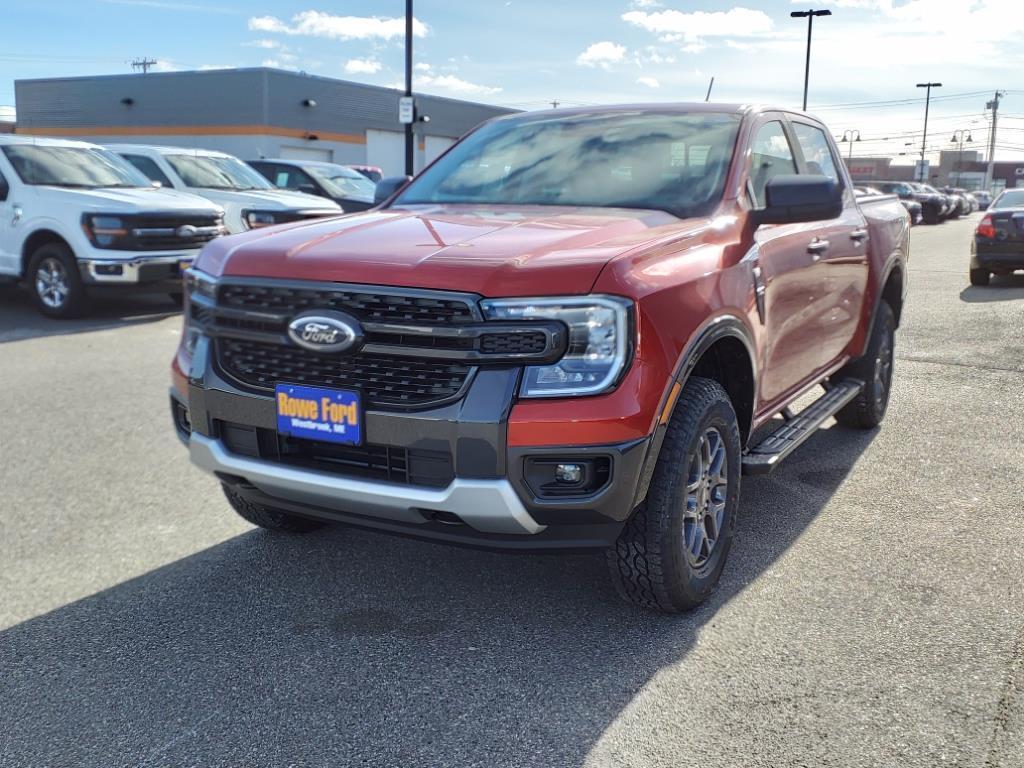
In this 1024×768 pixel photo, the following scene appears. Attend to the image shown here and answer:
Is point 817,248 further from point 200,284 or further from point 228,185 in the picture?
point 228,185

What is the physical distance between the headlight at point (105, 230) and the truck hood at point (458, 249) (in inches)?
280

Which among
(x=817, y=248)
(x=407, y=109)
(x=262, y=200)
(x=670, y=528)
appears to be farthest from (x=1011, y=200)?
(x=670, y=528)

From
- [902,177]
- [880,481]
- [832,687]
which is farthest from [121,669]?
[902,177]

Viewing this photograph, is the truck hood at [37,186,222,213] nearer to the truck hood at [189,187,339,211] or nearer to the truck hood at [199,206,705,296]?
the truck hood at [189,187,339,211]

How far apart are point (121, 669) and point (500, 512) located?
50.5 inches

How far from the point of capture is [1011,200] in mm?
15133

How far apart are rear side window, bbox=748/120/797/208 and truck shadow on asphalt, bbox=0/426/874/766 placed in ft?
4.81

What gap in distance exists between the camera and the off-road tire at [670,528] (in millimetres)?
3051

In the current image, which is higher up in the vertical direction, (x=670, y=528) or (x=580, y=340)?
(x=580, y=340)

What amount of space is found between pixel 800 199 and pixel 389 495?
75.9 inches

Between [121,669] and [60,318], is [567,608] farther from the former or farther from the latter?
[60,318]

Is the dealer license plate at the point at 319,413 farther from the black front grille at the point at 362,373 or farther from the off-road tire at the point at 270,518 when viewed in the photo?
the off-road tire at the point at 270,518

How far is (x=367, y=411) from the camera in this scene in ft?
9.46

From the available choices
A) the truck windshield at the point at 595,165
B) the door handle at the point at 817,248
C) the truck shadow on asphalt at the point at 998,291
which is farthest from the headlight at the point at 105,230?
the truck shadow on asphalt at the point at 998,291
